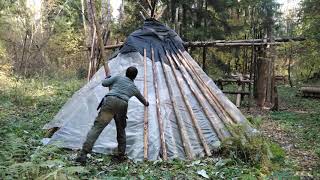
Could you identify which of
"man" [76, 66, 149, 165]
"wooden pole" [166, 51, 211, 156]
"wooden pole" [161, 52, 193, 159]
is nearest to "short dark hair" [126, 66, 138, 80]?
"man" [76, 66, 149, 165]

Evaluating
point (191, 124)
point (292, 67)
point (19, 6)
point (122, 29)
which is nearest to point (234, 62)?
point (292, 67)

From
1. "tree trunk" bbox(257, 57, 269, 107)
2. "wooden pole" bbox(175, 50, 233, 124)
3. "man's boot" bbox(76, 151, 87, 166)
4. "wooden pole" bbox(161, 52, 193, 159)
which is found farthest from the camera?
"tree trunk" bbox(257, 57, 269, 107)

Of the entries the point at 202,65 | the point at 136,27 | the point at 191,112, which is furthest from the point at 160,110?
the point at 136,27

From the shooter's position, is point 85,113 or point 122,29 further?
point 122,29

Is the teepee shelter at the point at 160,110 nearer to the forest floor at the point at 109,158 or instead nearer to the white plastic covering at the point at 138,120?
the white plastic covering at the point at 138,120

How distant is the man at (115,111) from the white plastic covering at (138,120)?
46 centimetres

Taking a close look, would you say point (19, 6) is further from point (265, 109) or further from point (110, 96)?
point (110, 96)

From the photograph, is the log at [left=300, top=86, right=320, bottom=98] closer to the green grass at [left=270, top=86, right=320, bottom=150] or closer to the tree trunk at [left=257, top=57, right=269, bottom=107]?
the green grass at [left=270, top=86, right=320, bottom=150]

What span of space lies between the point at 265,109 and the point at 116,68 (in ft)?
21.7

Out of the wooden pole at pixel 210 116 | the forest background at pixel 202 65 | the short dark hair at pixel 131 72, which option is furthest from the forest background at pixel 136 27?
the short dark hair at pixel 131 72

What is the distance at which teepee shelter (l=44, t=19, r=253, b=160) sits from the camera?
7.30 metres

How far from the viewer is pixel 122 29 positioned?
19.1 metres

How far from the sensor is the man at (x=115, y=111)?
643 cm

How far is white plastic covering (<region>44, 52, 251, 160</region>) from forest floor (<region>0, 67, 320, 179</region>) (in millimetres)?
366
